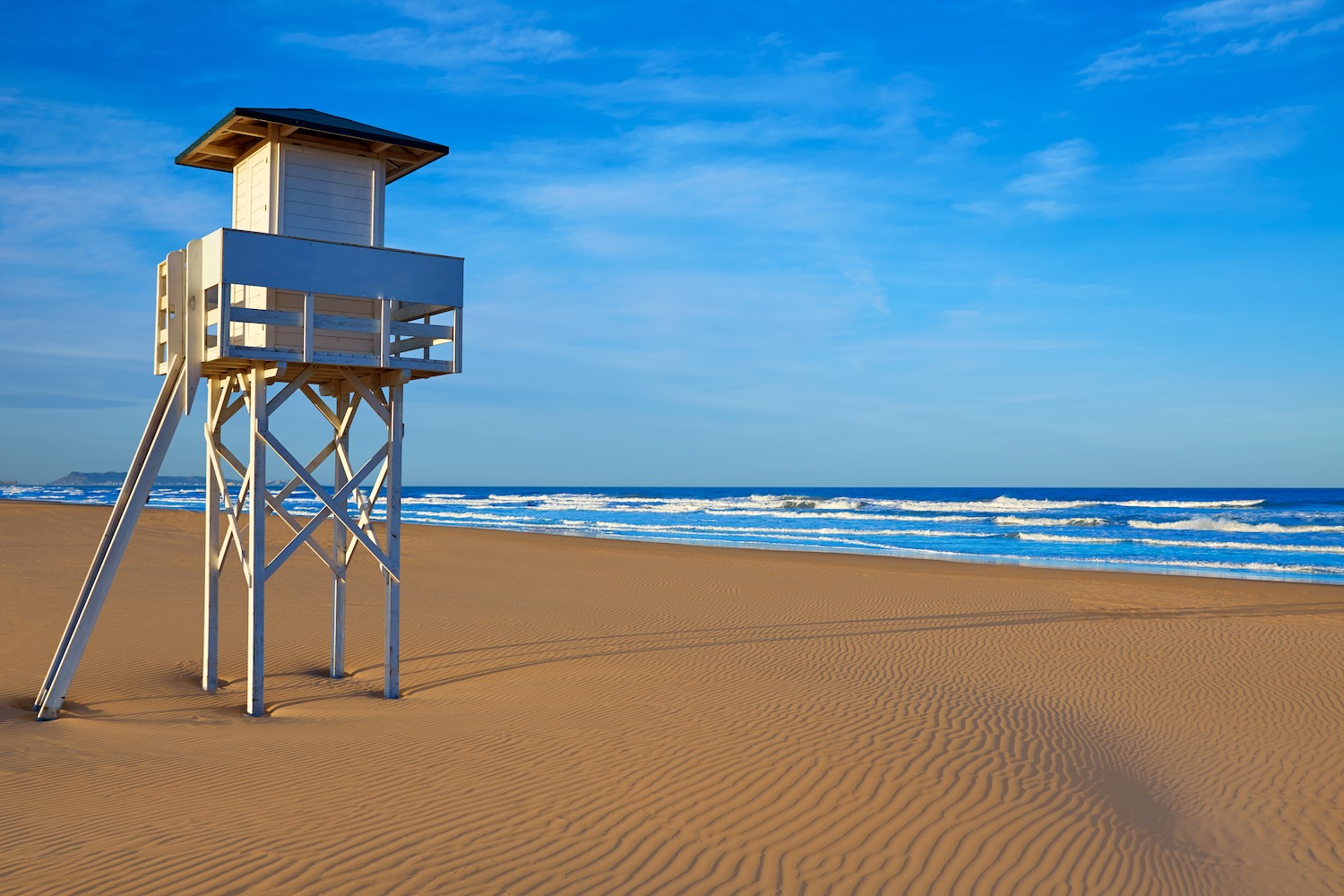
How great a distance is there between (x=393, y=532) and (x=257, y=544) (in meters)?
1.54

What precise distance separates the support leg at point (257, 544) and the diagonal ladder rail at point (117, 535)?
679mm

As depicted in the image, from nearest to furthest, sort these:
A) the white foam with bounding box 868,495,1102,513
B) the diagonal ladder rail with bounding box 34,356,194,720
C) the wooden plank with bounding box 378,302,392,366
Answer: the diagonal ladder rail with bounding box 34,356,194,720 → the wooden plank with bounding box 378,302,392,366 → the white foam with bounding box 868,495,1102,513

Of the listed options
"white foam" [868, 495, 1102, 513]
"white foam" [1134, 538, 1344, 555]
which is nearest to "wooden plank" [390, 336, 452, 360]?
"white foam" [1134, 538, 1344, 555]

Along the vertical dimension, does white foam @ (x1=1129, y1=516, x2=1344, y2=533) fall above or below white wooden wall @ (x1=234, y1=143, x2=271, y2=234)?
below

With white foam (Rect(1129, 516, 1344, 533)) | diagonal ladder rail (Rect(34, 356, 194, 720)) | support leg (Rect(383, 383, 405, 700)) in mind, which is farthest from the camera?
white foam (Rect(1129, 516, 1344, 533))

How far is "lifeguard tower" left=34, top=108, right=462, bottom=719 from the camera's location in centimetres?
911

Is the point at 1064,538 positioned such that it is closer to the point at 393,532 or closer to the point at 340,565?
the point at 340,565

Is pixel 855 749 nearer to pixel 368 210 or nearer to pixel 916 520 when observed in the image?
pixel 368 210

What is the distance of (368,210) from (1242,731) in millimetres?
10695

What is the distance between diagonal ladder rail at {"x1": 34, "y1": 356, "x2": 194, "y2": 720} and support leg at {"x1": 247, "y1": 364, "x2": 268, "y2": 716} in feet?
2.23

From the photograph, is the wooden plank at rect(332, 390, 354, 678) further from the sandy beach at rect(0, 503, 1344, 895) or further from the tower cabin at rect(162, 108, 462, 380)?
the tower cabin at rect(162, 108, 462, 380)

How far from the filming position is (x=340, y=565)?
11289mm

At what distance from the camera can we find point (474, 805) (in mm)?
6438

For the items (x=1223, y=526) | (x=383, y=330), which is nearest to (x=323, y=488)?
(x=383, y=330)
